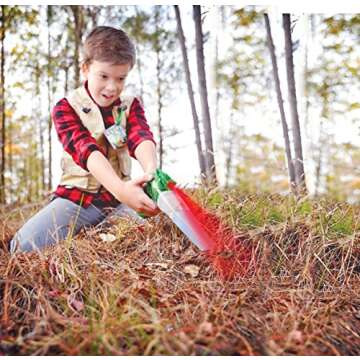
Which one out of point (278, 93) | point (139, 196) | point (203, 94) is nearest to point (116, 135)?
point (139, 196)

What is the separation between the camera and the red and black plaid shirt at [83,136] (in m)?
1.65

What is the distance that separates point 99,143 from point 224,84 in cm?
77

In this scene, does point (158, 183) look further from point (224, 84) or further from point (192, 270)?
point (224, 84)

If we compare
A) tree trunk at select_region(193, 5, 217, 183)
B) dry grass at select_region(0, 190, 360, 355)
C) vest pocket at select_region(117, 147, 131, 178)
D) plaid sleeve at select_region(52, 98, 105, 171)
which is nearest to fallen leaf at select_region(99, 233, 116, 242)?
dry grass at select_region(0, 190, 360, 355)

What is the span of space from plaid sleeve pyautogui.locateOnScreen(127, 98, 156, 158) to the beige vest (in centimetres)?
2

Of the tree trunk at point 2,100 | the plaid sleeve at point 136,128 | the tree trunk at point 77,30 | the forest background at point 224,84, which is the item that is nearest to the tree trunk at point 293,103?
the forest background at point 224,84

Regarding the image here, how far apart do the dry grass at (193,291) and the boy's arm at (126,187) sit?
0.14m

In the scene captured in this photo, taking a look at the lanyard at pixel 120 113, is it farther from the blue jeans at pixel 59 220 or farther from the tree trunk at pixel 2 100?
the tree trunk at pixel 2 100

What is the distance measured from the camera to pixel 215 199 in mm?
1720

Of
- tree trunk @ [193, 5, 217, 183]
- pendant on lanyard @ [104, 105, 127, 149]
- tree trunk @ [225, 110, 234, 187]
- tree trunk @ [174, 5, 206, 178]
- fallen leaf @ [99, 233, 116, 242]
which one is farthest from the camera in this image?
tree trunk @ [225, 110, 234, 187]

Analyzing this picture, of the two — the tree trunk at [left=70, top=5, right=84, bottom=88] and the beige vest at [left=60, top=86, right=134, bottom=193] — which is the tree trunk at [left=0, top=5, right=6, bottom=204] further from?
the beige vest at [left=60, top=86, right=134, bottom=193]

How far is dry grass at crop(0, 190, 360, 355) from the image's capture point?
891mm

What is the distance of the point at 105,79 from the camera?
170cm

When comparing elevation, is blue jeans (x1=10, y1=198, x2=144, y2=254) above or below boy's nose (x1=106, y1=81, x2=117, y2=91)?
below
